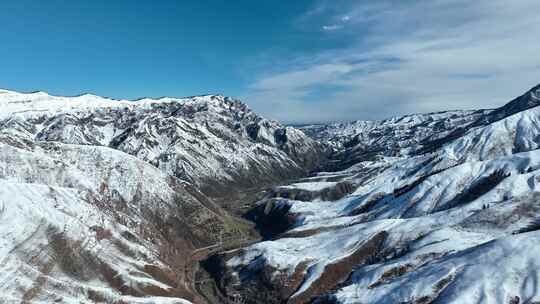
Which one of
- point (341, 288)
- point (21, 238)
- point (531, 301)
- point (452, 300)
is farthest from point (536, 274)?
point (21, 238)

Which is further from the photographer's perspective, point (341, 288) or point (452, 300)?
Answer: point (341, 288)

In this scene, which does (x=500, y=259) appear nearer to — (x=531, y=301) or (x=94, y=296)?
(x=531, y=301)

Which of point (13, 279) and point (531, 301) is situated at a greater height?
point (13, 279)

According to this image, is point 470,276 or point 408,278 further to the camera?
point 408,278

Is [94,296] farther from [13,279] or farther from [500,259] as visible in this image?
[500,259]

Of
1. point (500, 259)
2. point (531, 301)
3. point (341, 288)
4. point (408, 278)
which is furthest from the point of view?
point (341, 288)

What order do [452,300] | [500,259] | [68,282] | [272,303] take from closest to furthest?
1. [452,300]
2. [500,259]
3. [68,282]
4. [272,303]

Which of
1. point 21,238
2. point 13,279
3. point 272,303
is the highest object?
point 21,238

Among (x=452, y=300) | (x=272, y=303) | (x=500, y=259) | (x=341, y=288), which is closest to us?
(x=452, y=300)

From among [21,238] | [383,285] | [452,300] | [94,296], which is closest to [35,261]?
[21,238]
